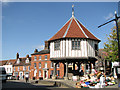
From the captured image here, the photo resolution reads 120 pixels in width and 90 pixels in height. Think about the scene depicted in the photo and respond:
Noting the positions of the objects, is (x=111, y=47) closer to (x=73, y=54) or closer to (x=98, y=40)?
(x=98, y=40)

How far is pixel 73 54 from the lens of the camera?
21609 mm

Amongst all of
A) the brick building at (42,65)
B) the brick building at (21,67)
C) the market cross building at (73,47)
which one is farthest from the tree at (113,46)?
the brick building at (21,67)

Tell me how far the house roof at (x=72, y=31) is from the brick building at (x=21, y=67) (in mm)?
35329

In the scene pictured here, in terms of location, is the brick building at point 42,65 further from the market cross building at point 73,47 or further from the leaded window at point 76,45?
the leaded window at point 76,45

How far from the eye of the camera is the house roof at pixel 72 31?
22286 mm

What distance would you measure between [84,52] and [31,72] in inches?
1336

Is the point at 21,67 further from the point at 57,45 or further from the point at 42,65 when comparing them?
the point at 57,45

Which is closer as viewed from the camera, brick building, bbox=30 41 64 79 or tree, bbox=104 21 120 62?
tree, bbox=104 21 120 62

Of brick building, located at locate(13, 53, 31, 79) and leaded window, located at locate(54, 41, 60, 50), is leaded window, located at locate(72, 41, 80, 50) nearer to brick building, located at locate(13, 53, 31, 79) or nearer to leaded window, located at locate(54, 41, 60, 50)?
leaded window, located at locate(54, 41, 60, 50)

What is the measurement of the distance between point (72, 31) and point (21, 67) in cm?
4025

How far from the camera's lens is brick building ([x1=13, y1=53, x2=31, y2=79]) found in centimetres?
5707

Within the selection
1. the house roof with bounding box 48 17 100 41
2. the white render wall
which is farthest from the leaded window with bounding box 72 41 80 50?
the house roof with bounding box 48 17 100 41

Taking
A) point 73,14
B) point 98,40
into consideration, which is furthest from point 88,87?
point 73,14

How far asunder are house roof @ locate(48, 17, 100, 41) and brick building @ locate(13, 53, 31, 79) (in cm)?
3533
